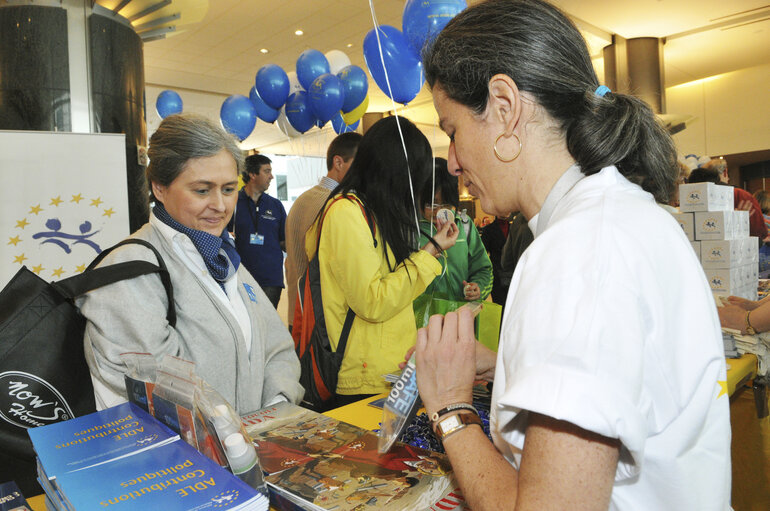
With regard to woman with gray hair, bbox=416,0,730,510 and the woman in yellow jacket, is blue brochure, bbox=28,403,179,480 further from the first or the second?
the woman in yellow jacket

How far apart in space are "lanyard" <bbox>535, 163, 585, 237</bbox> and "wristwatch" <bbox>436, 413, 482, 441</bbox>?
0.99ft

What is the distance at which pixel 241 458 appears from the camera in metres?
0.71

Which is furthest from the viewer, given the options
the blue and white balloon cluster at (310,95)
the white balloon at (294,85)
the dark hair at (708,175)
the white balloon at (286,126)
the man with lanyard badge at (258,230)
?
the white balloon at (286,126)

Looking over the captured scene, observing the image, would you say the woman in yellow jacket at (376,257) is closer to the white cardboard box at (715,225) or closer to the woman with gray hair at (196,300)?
the woman with gray hair at (196,300)

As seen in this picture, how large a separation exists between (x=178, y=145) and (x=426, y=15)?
4.52 ft

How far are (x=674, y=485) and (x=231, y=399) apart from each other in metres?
1.10

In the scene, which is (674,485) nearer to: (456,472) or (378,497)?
(456,472)

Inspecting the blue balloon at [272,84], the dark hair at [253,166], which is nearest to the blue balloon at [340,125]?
the blue balloon at [272,84]

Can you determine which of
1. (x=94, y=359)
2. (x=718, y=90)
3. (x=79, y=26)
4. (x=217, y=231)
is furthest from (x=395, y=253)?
(x=718, y=90)

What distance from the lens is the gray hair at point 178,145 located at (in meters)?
1.54

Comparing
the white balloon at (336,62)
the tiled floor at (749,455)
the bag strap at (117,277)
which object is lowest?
the tiled floor at (749,455)

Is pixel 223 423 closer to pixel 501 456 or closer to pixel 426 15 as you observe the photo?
pixel 501 456

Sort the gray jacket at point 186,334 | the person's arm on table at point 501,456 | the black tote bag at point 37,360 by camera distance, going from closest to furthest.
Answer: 1. the person's arm on table at point 501,456
2. the black tote bag at point 37,360
3. the gray jacket at point 186,334

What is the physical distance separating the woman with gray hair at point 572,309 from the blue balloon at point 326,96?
355 centimetres
